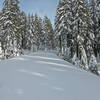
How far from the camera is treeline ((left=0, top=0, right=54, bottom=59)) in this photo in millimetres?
31547

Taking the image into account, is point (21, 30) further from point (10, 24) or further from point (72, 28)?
point (72, 28)

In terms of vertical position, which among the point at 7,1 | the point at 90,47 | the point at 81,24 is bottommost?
the point at 90,47

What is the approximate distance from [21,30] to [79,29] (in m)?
22.6

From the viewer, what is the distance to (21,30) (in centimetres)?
4547

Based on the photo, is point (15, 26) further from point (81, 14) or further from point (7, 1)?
point (81, 14)

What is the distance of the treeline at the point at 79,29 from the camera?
27717 mm

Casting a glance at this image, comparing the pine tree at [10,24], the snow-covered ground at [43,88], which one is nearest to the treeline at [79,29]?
the pine tree at [10,24]

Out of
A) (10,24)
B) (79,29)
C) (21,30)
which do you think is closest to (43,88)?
(79,29)

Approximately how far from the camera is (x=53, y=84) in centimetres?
782

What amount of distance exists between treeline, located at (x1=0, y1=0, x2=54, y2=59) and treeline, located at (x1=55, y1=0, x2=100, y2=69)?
32.7 feet

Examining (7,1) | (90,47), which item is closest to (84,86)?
→ (90,47)

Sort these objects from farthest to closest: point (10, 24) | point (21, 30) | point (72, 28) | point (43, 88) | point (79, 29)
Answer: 1. point (21, 30)
2. point (10, 24)
3. point (72, 28)
4. point (79, 29)
5. point (43, 88)

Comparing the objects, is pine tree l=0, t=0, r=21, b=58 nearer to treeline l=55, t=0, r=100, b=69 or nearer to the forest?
the forest

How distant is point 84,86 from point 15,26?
87.4 ft
